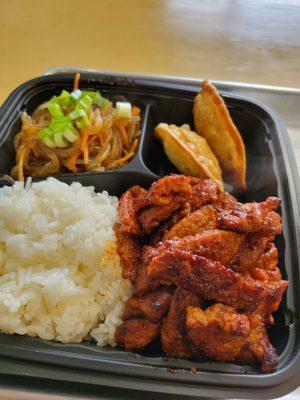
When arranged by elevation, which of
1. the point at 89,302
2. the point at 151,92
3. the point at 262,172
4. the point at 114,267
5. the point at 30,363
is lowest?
the point at 30,363

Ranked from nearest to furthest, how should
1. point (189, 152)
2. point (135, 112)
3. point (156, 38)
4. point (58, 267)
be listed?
point (58, 267) → point (189, 152) → point (135, 112) → point (156, 38)

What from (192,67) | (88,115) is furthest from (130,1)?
(88,115)

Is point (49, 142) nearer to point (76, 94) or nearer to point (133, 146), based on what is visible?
point (76, 94)

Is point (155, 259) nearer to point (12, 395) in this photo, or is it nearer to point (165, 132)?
point (12, 395)

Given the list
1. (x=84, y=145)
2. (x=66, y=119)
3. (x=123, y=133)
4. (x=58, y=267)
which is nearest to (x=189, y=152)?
(x=123, y=133)

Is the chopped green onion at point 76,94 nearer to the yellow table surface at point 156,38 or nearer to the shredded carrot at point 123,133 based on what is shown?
the shredded carrot at point 123,133
